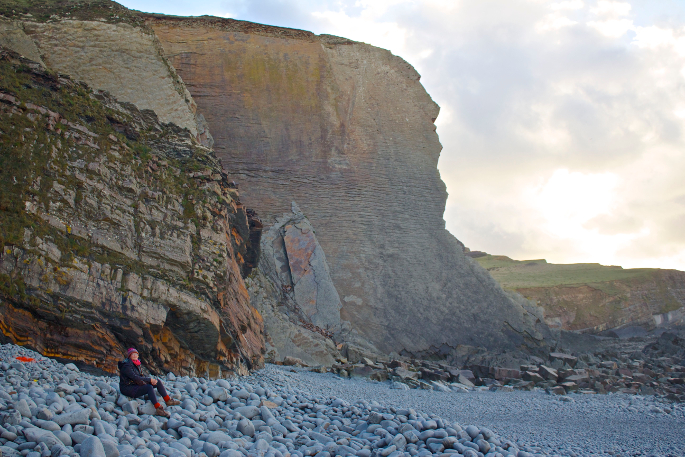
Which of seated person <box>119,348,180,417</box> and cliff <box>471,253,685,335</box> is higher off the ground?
cliff <box>471,253,685,335</box>

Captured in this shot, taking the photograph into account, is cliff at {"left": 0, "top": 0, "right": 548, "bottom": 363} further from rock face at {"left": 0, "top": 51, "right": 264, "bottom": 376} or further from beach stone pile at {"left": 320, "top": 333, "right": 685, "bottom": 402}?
rock face at {"left": 0, "top": 51, "right": 264, "bottom": 376}

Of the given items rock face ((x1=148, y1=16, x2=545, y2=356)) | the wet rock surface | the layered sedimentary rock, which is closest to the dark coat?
the wet rock surface

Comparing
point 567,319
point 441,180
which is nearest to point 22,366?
point 441,180

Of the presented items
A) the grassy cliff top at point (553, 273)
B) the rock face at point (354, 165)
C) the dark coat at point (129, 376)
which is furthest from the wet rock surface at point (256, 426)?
the grassy cliff top at point (553, 273)

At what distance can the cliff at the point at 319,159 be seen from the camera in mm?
15633

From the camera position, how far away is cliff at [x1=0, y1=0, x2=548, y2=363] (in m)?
15.6

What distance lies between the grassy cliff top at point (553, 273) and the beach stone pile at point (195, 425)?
2544 centimetres

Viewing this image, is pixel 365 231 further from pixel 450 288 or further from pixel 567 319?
pixel 567 319

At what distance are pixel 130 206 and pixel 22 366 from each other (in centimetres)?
361

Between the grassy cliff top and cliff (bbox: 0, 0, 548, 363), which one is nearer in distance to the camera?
cliff (bbox: 0, 0, 548, 363)

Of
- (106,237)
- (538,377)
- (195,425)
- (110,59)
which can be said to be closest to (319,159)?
(110,59)

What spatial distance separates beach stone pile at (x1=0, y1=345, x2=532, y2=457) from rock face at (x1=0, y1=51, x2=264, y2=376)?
887 millimetres

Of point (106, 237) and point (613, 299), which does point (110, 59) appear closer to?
point (106, 237)

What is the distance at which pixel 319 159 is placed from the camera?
19.4 m
